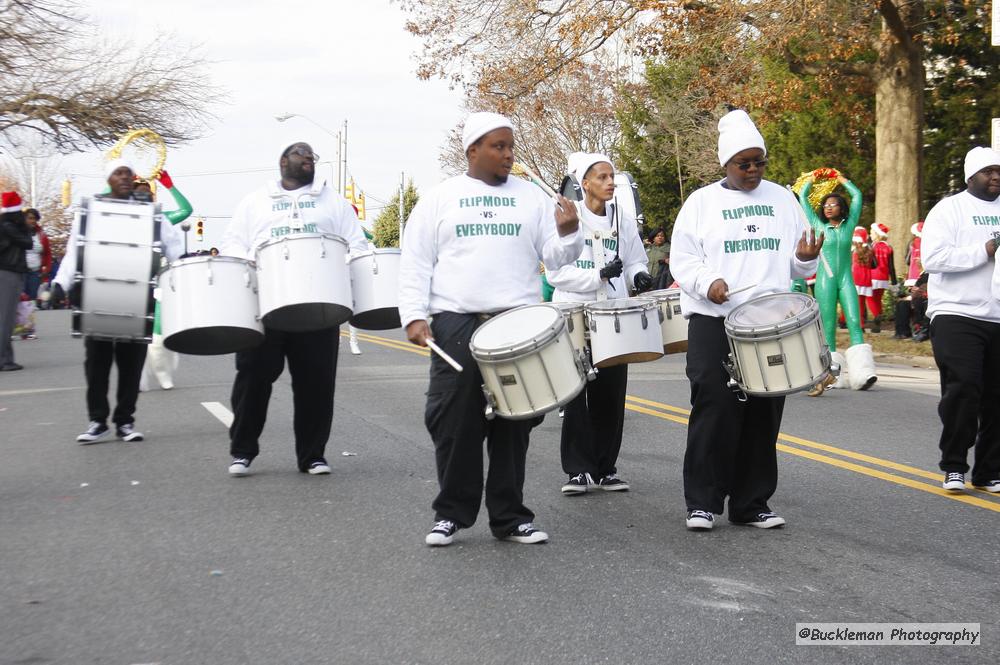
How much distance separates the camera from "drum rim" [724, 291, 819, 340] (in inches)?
246

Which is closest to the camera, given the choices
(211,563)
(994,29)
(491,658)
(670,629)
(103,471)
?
(491,658)

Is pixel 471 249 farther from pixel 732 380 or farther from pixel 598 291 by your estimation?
pixel 598 291

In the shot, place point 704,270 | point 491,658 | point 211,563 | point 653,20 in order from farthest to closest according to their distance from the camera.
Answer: point 653,20, point 704,270, point 211,563, point 491,658

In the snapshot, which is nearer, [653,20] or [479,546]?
[479,546]

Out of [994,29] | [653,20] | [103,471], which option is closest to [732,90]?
[653,20]

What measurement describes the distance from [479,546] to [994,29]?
1129cm

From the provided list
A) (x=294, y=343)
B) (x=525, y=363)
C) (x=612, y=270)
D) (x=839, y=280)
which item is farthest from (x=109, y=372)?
(x=839, y=280)

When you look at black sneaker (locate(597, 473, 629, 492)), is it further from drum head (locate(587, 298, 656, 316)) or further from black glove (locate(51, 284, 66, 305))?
black glove (locate(51, 284, 66, 305))

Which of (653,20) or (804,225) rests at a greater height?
(653,20)

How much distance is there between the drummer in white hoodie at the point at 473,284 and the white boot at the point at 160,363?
27.7ft

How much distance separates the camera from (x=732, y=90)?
80.2ft

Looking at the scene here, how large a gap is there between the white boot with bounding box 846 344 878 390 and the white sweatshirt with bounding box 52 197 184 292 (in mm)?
7416

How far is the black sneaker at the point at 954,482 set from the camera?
761 cm

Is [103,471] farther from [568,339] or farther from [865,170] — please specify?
[865,170]
